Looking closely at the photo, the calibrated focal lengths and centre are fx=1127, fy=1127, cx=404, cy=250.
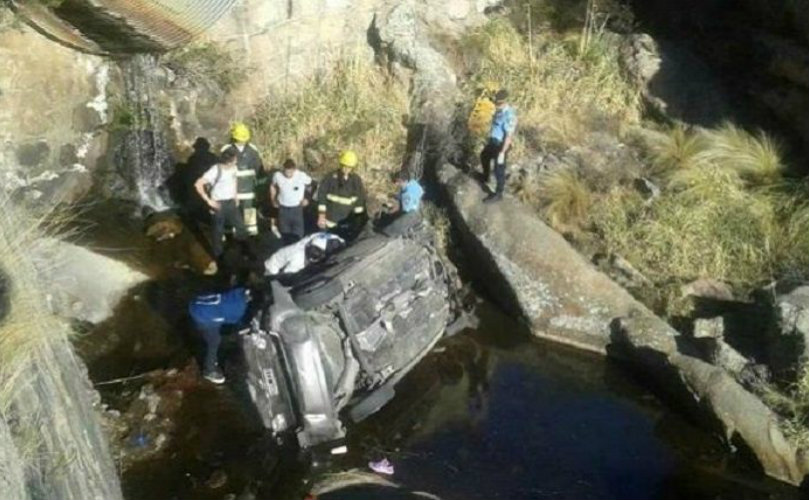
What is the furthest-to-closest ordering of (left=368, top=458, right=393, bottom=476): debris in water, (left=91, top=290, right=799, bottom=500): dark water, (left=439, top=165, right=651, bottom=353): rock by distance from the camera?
(left=439, top=165, right=651, bottom=353): rock, (left=368, top=458, right=393, bottom=476): debris in water, (left=91, top=290, right=799, bottom=500): dark water

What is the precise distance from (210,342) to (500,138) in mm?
3991

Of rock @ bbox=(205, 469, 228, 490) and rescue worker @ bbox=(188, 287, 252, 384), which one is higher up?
rescue worker @ bbox=(188, 287, 252, 384)

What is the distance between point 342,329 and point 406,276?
992 mm

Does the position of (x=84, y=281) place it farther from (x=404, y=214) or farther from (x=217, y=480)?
(x=404, y=214)

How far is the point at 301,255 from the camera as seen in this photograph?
10.6 m

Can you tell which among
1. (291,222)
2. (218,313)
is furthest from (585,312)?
(218,313)

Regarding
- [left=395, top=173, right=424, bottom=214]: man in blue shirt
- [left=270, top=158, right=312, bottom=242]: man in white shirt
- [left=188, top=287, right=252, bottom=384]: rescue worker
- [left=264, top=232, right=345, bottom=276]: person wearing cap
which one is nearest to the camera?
[left=188, top=287, right=252, bottom=384]: rescue worker

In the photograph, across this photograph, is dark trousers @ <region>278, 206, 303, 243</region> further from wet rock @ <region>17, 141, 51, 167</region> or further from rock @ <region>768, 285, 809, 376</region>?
rock @ <region>768, 285, 809, 376</region>

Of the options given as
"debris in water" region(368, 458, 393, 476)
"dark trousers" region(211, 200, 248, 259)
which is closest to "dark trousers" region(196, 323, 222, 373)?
"debris in water" region(368, 458, 393, 476)

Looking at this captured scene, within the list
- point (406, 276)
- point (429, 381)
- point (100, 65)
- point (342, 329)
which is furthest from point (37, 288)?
point (100, 65)

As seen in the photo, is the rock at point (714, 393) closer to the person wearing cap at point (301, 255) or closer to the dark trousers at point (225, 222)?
the person wearing cap at point (301, 255)

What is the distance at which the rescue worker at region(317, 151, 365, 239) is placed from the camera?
11.6 metres

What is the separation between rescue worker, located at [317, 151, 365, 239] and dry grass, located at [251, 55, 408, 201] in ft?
6.10

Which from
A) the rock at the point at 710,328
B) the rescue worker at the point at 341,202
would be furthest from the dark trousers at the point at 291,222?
the rock at the point at 710,328
